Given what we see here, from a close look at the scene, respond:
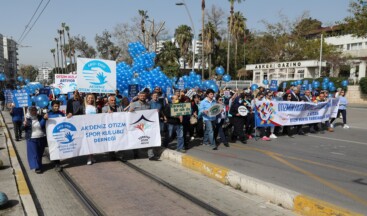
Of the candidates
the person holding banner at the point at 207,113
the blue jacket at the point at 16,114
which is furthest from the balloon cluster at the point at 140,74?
the person holding banner at the point at 207,113

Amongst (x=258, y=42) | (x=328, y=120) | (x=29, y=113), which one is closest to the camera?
(x=29, y=113)

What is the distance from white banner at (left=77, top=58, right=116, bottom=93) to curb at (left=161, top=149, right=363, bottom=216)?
3.18 meters

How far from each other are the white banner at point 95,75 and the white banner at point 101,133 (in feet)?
4.38

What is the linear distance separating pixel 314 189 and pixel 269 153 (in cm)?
315

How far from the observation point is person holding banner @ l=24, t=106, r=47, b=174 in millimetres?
7223

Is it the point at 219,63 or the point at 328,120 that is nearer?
the point at 328,120

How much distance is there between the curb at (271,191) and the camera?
15.3 ft

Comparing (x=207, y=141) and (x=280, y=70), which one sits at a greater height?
(x=280, y=70)

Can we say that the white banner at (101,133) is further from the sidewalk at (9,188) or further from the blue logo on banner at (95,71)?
the blue logo on banner at (95,71)

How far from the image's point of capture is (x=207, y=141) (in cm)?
1067

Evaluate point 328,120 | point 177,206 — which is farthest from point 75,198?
point 328,120

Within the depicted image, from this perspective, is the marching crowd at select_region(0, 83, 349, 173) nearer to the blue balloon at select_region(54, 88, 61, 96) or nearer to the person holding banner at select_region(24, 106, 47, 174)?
the person holding banner at select_region(24, 106, 47, 174)

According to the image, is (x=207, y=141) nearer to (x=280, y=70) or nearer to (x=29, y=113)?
(x=29, y=113)

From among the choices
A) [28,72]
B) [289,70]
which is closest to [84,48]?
[289,70]
